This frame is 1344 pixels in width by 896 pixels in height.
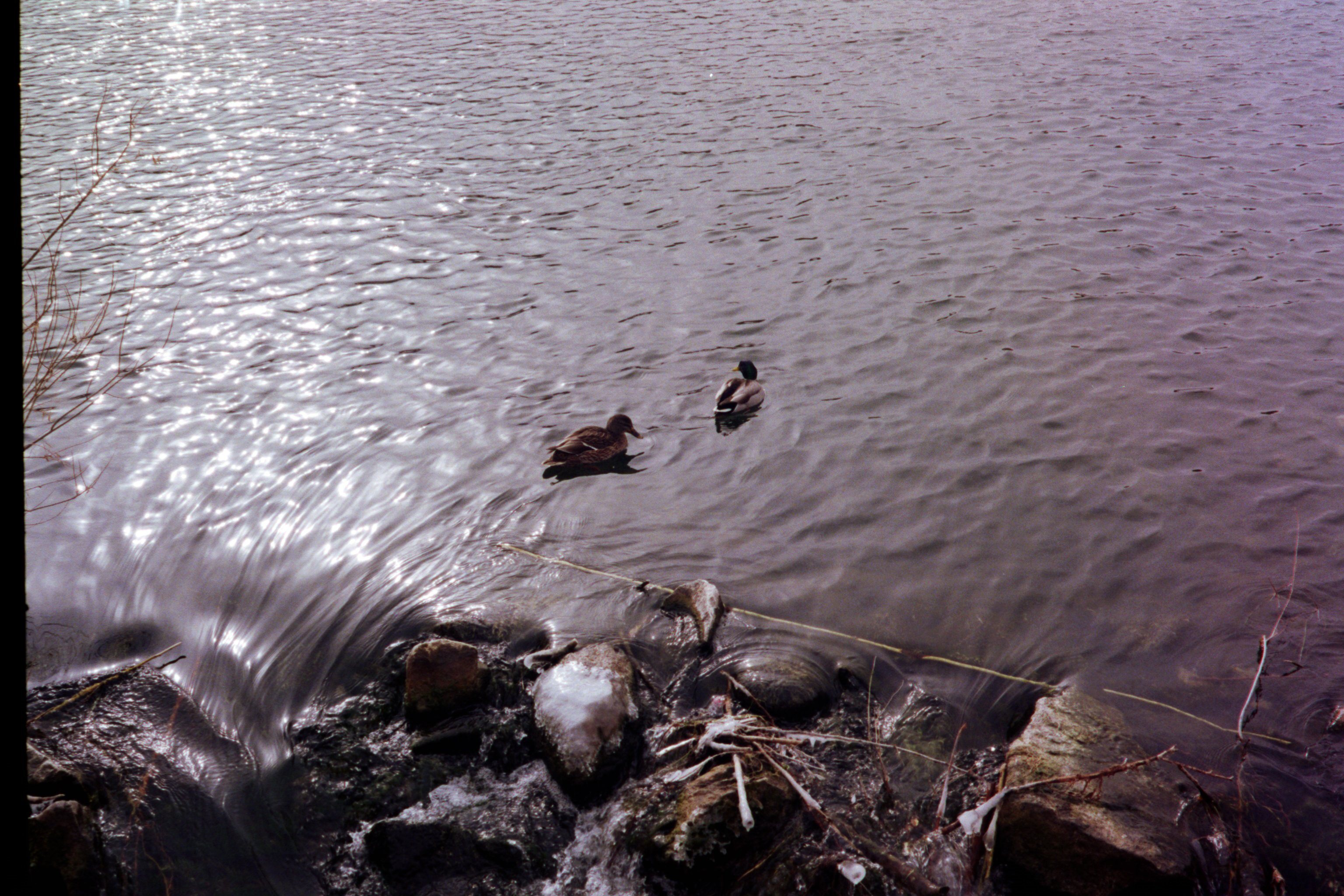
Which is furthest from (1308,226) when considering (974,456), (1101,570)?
Answer: (1101,570)

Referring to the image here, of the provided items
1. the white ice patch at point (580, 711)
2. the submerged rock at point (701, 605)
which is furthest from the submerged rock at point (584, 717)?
the submerged rock at point (701, 605)

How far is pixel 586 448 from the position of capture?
6.58m

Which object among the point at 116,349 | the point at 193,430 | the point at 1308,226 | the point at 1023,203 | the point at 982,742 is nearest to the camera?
the point at 982,742

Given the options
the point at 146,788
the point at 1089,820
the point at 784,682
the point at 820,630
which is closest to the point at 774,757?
the point at 784,682

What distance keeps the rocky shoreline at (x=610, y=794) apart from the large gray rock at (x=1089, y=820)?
11 mm

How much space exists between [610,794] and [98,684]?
10.5 feet

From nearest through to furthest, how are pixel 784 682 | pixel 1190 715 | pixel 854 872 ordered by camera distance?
pixel 854 872
pixel 1190 715
pixel 784 682

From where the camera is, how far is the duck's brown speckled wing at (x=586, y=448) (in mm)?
6562

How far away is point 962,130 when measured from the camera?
519 inches

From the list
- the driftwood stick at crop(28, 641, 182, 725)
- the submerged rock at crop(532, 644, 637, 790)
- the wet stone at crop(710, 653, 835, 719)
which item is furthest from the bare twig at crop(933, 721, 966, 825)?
the driftwood stick at crop(28, 641, 182, 725)

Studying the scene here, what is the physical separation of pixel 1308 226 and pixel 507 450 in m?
10.1

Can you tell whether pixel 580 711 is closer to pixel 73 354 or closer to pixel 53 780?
pixel 53 780

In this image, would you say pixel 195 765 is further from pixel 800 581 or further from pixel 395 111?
pixel 395 111

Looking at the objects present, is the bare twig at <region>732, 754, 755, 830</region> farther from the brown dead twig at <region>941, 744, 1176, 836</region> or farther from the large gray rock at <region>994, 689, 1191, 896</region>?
the large gray rock at <region>994, 689, 1191, 896</region>
